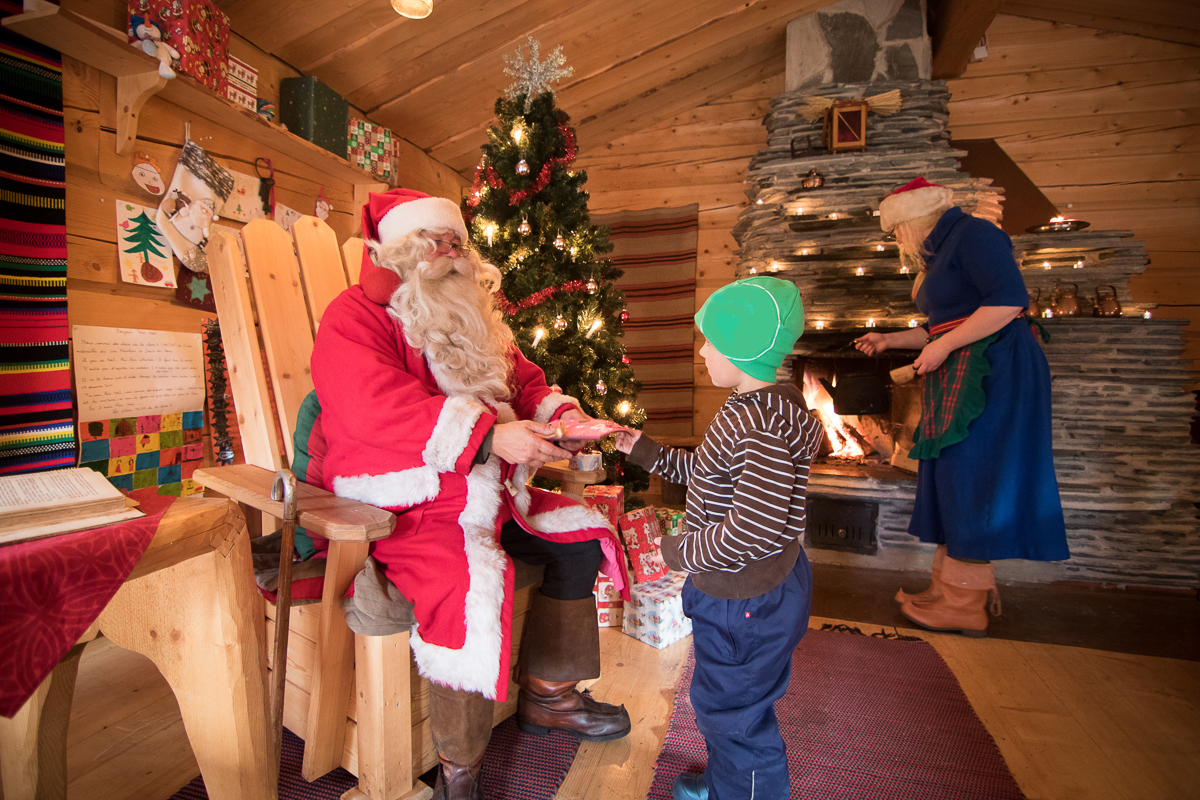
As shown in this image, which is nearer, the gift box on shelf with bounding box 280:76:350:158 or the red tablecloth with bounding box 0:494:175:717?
the red tablecloth with bounding box 0:494:175:717

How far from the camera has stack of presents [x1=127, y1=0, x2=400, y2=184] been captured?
1.91m

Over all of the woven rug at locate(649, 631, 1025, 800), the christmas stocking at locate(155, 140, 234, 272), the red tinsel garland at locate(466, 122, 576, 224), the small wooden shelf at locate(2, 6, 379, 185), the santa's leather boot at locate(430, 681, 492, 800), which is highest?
the small wooden shelf at locate(2, 6, 379, 185)

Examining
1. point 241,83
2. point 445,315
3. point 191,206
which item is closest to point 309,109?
point 241,83

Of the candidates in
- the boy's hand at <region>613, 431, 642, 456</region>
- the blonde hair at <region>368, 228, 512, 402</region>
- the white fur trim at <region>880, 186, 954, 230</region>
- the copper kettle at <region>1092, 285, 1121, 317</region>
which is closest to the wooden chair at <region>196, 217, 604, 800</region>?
the boy's hand at <region>613, 431, 642, 456</region>

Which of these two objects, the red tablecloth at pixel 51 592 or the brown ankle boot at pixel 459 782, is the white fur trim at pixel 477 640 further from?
the red tablecloth at pixel 51 592

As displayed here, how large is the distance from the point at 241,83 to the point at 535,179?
1.23 metres

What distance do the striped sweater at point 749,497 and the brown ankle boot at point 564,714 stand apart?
591mm

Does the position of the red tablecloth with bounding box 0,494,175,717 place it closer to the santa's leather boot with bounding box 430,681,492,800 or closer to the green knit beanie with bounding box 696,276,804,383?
the santa's leather boot with bounding box 430,681,492,800

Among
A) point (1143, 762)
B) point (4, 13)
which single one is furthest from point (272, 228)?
point (1143, 762)

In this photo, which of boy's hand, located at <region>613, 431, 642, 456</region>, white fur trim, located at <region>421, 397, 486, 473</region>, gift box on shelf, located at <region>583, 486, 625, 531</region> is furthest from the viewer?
gift box on shelf, located at <region>583, 486, 625, 531</region>

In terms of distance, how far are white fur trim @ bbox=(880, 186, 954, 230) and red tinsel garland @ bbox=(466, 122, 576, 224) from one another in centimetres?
135

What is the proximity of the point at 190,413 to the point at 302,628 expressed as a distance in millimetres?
1361

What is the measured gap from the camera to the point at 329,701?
4.22ft

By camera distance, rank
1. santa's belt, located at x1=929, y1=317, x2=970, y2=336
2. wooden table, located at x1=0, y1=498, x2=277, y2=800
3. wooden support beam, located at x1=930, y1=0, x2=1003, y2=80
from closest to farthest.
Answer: wooden table, located at x1=0, y1=498, x2=277, y2=800 → santa's belt, located at x1=929, y1=317, x2=970, y2=336 → wooden support beam, located at x1=930, y1=0, x2=1003, y2=80
